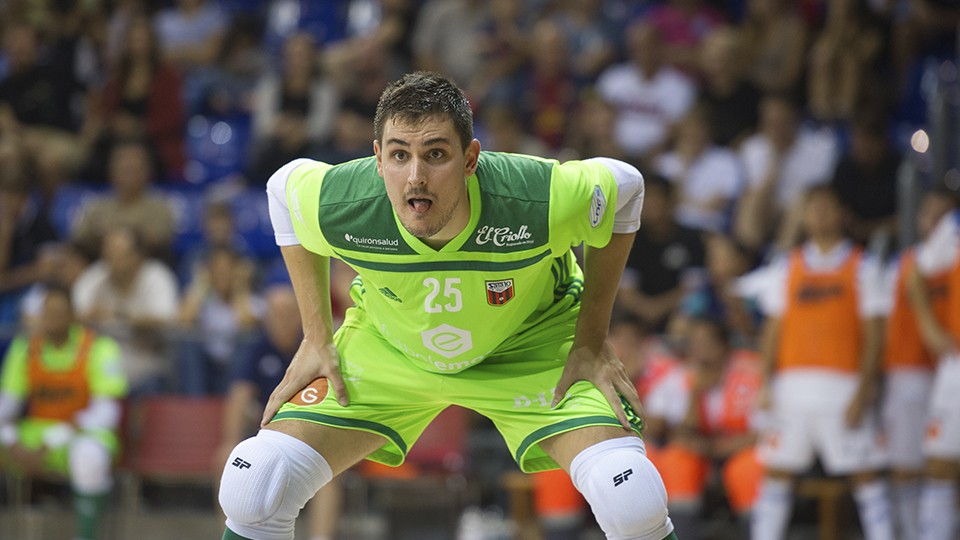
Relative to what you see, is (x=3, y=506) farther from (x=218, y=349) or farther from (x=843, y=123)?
(x=843, y=123)

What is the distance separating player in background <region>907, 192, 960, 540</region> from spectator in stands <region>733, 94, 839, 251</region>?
1452 mm

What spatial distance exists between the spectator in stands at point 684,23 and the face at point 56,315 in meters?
5.58

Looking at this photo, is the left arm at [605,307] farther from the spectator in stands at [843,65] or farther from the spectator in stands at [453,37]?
the spectator in stands at [453,37]

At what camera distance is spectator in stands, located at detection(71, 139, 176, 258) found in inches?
421

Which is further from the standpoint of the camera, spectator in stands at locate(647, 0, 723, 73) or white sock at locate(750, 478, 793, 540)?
spectator in stands at locate(647, 0, 723, 73)

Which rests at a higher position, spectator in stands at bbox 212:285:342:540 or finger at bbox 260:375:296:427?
finger at bbox 260:375:296:427

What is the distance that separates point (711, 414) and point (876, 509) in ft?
4.02

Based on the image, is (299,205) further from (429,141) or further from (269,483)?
(269,483)

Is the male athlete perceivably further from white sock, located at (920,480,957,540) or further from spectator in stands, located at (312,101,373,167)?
spectator in stands, located at (312,101,373,167)

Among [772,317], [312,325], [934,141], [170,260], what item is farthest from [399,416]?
[170,260]

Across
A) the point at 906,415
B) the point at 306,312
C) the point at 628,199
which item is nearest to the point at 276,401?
the point at 306,312

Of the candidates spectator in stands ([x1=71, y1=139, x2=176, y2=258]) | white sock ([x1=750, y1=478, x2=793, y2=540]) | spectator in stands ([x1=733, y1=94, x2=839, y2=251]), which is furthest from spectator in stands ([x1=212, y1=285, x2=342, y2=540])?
spectator in stands ([x1=733, y1=94, x2=839, y2=251])

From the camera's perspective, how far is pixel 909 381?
8.65m

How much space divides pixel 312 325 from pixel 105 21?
30.6 feet
